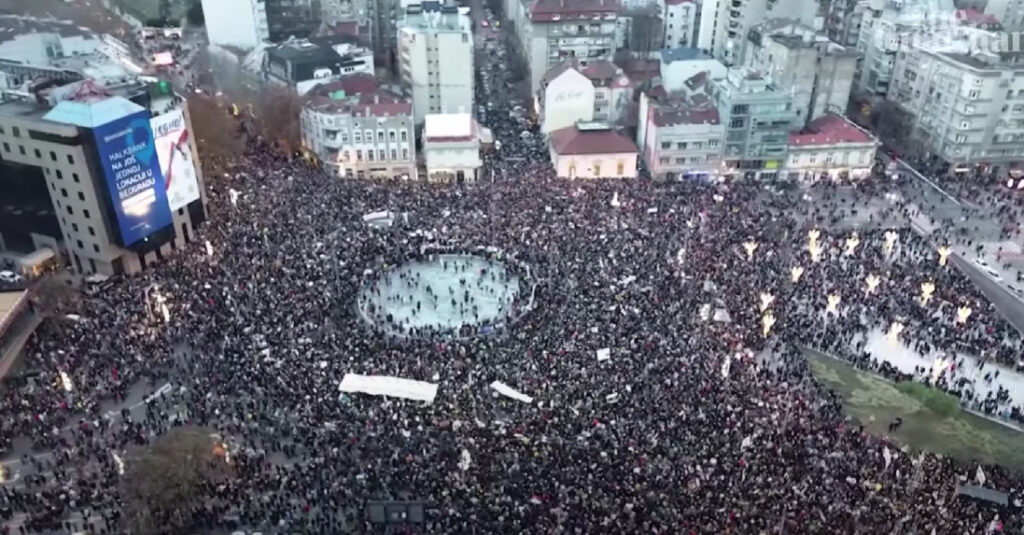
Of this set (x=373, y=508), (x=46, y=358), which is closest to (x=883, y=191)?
(x=373, y=508)

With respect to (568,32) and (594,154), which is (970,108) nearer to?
(594,154)

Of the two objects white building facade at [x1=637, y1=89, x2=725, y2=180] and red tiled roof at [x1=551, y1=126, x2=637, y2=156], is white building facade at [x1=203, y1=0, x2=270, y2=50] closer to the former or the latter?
red tiled roof at [x1=551, y1=126, x2=637, y2=156]

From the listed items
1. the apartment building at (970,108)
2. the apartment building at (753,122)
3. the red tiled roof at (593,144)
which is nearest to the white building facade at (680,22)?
the apartment building at (970,108)

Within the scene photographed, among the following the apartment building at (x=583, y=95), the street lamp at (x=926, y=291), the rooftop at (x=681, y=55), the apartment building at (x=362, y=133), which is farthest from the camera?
the rooftop at (x=681, y=55)

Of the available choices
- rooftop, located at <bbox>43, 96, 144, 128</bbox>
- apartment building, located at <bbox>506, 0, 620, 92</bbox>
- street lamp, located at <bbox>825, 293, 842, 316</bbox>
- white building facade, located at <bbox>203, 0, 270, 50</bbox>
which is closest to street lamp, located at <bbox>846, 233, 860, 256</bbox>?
street lamp, located at <bbox>825, 293, 842, 316</bbox>

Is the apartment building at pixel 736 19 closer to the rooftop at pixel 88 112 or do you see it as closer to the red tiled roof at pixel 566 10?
the red tiled roof at pixel 566 10

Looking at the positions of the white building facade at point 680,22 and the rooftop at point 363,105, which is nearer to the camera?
the rooftop at point 363,105
